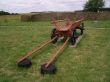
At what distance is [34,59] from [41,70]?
1.56 m

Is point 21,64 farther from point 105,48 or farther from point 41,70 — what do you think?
point 105,48

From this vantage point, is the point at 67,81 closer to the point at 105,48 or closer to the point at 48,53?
the point at 48,53

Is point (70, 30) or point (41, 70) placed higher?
point (70, 30)

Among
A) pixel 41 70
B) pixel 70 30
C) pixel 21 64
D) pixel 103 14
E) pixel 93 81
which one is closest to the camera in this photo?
pixel 93 81

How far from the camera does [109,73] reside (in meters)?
6.43

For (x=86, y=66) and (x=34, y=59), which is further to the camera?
(x=34, y=59)

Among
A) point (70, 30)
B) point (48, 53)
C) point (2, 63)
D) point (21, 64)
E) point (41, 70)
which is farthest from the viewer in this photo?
point (70, 30)

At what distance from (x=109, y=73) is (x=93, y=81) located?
0.76 meters

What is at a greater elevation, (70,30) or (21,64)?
(70,30)

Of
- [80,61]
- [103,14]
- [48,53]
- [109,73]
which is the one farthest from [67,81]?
[103,14]

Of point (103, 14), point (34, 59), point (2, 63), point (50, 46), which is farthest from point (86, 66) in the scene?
point (103, 14)

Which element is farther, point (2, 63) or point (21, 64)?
point (2, 63)

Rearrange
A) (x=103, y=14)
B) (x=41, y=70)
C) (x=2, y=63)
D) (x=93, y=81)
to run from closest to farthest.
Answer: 1. (x=93, y=81)
2. (x=41, y=70)
3. (x=2, y=63)
4. (x=103, y=14)

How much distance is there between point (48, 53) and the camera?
8906 millimetres
